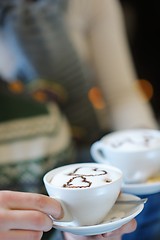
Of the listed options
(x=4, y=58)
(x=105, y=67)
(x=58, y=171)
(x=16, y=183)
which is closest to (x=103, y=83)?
(x=105, y=67)

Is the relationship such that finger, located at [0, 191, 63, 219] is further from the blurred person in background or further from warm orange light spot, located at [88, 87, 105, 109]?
warm orange light spot, located at [88, 87, 105, 109]

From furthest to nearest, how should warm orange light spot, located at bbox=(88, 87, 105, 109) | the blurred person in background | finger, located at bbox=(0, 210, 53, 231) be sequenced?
1. warm orange light spot, located at bbox=(88, 87, 105, 109)
2. the blurred person in background
3. finger, located at bbox=(0, 210, 53, 231)

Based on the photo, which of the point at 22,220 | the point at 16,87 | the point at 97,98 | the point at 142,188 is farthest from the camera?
the point at 97,98

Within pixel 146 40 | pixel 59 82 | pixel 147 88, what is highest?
pixel 59 82

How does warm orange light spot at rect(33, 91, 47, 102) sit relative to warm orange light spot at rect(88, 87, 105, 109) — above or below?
above

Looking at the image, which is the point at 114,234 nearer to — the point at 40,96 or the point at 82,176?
the point at 82,176

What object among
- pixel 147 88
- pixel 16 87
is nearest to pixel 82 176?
pixel 16 87

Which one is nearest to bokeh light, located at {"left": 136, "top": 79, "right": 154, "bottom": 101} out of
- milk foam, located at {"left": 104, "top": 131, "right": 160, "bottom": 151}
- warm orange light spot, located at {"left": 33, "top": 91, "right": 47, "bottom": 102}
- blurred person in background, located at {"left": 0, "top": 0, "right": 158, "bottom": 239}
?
blurred person in background, located at {"left": 0, "top": 0, "right": 158, "bottom": 239}
